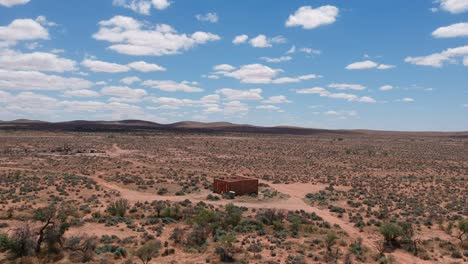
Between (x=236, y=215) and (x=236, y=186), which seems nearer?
(x=236, y=215)

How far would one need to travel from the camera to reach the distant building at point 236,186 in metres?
35.4

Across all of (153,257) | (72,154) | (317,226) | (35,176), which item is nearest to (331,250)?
(317,226)

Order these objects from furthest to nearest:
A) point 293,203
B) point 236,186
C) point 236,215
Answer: point 236,186 → point 293,203 → point 236,215

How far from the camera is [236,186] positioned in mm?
35625

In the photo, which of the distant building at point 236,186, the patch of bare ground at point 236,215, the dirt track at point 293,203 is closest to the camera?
the patch of bare ground at point 236,215

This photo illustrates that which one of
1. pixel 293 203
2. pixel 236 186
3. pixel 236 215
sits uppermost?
pixel 236 186

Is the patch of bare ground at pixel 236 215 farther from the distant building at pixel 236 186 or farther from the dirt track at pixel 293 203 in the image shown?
the distant building at pixel 236 186

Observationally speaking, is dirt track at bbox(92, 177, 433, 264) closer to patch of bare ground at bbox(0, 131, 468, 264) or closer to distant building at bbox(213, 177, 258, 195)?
patch of bare ground at bbox(0, 131, 468, 264)

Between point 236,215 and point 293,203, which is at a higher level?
point 236,215

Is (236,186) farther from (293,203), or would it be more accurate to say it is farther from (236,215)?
(236,215)

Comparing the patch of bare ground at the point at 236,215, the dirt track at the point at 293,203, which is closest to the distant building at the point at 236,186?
the patch of bare ground at the point at 236,215

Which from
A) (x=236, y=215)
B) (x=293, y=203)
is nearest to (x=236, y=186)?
(x=293, y=203)

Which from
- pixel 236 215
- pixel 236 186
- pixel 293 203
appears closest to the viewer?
pixel 236 215

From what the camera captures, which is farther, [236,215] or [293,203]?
[293,203]
